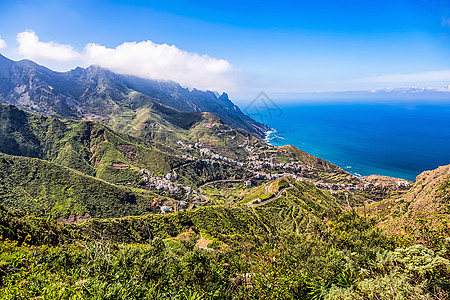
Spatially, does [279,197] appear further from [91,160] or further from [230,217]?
[91,160]

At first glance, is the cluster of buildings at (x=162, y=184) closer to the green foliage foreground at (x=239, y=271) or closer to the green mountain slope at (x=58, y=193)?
the green mountain slope at (x=58, y=193)

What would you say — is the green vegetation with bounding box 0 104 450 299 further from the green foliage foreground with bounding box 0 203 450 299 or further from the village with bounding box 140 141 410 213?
the village with bounding box 140 141 410 213

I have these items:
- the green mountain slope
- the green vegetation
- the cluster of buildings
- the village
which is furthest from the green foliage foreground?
the cluster of buildings

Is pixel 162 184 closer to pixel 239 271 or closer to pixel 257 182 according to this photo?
pixel 257 182

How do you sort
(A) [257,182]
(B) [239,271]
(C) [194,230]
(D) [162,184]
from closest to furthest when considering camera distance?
(B) [239,271], (C) [194,230], (D) [162,184], (A) [257,182]

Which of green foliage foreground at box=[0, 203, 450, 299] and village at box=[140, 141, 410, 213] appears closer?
green foliage foreground at box=[0, 203, 450, 299]

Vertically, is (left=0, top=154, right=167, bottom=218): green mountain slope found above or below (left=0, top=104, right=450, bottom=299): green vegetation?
below

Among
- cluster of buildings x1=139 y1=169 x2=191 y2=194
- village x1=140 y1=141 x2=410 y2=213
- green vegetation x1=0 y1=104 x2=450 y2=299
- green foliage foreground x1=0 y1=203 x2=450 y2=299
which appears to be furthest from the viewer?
cluster of buildings x1=139 y1=169 x2=191 y2=194

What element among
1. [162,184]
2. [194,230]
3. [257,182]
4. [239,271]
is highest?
[239,271]

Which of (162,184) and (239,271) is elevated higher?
(239,271)

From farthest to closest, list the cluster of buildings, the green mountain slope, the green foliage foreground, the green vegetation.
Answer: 1. the cluster of buildings
2. the green mountain slope
3. the green vegetation
4. the green foliage foreground

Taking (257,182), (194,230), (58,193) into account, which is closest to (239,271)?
(194,230)
